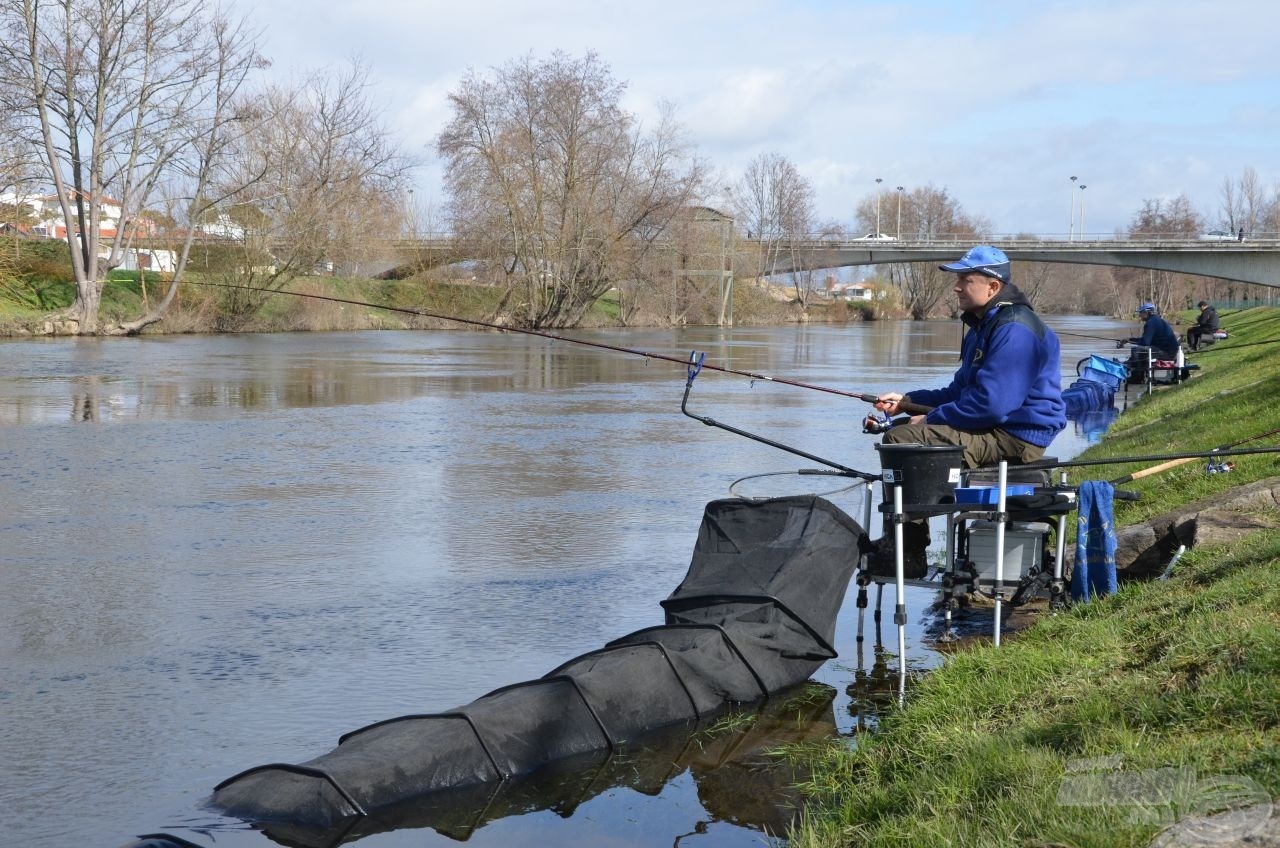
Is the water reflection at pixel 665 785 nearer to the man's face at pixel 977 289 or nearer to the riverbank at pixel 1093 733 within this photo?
the riverbank at pixel 1093 733

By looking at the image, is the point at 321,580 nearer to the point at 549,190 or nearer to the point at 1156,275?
the point at 549,190

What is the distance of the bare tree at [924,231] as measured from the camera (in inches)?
4845

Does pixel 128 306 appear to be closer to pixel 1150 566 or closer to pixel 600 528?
pixel 600 528

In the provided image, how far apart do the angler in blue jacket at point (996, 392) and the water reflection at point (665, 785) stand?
1.32 meters

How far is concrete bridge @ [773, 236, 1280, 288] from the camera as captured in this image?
250ft

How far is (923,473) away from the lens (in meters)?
6.50

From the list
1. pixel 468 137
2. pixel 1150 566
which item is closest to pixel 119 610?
pixel 1150 566

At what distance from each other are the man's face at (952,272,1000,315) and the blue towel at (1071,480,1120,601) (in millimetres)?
1109

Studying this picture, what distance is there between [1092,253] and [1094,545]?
8316 centimetres

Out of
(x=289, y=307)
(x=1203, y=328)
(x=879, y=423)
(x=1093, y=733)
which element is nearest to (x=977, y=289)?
(x=879, y=423)

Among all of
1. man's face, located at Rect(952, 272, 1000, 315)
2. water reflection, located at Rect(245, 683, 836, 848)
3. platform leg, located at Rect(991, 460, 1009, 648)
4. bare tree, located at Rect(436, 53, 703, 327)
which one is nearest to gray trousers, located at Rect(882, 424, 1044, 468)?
platform leg, located at Rect(991, 460, 1009, 648)

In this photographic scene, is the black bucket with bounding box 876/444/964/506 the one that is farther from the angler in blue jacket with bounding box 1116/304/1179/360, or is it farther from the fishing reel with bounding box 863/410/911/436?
the angler in blue jacket with bounding box 1116/304/1179/360

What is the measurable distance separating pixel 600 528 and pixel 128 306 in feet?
147

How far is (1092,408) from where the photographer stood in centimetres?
2112
